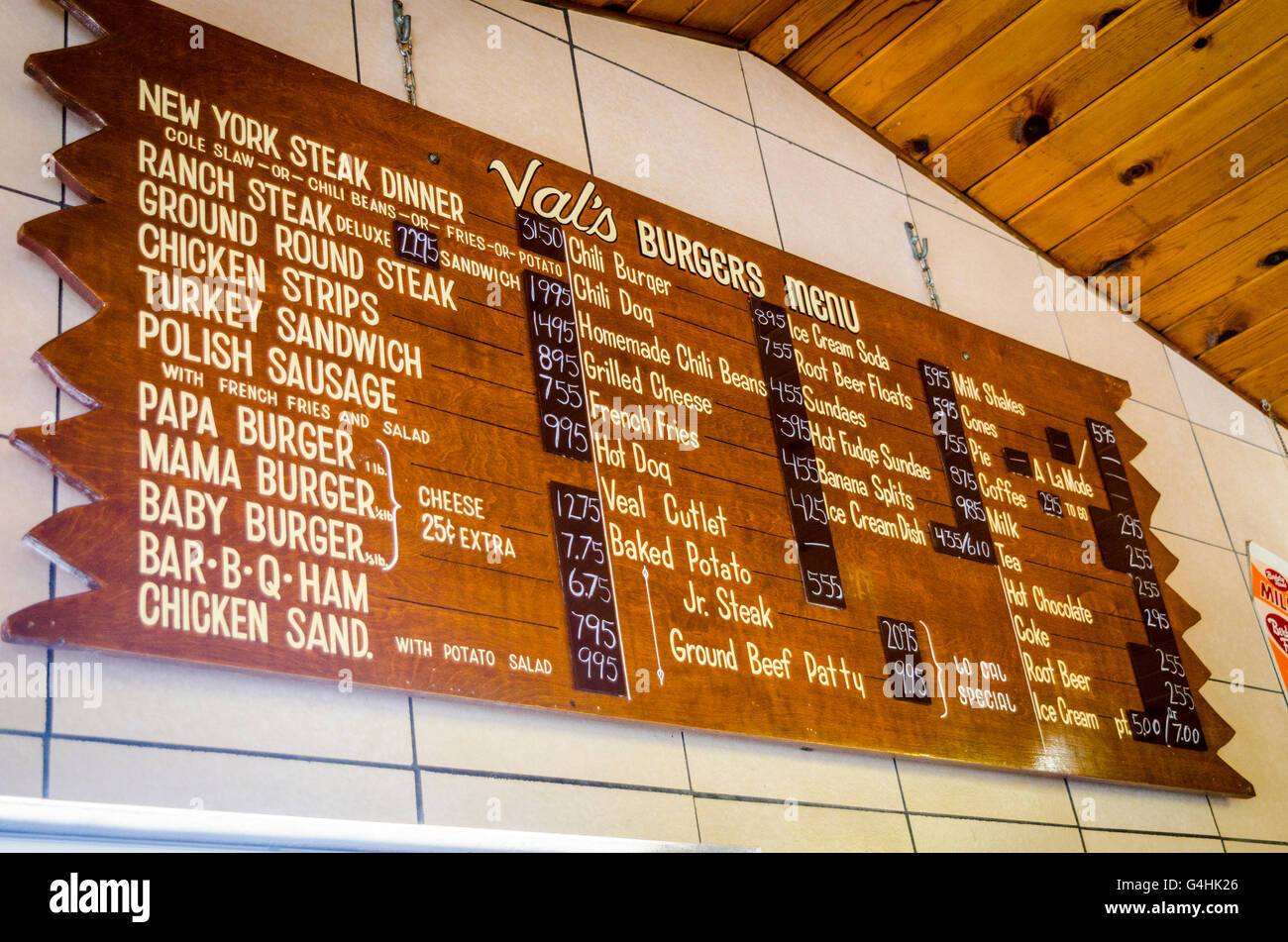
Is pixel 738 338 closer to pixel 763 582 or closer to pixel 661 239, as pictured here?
pixel 661 239

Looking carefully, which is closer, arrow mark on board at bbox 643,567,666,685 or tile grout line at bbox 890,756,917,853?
arrow mark on board at bbox 643,567,666,685

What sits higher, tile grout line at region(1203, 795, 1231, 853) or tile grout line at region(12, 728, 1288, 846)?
tile grout line at region(12, 728, 1288, 846)

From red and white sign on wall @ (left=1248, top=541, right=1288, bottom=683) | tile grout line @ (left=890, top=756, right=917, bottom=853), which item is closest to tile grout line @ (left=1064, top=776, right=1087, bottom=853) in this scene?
tile grout line @ (left=890, top=756, right=917, bottom=853)

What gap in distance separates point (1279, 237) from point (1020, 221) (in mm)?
843

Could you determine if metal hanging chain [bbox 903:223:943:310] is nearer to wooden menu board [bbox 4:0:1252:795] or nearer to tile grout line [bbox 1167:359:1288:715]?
wooden menu board [bbox 4:0:1252:795]

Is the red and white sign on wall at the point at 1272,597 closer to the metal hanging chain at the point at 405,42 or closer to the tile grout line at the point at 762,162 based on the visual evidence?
the tile grout line at the point at 762,162

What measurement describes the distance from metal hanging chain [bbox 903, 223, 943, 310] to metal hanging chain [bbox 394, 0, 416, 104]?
1685 millimetres

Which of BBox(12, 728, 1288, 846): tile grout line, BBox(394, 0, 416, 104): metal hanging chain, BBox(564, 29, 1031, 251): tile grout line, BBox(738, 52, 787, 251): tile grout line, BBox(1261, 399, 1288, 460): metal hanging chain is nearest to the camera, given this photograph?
BBox(12, 728, 1288, 846): tile grout line

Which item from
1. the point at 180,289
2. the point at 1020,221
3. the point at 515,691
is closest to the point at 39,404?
the point at 180,289

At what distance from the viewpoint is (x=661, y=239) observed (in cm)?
315

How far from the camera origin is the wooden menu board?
84.4 inches

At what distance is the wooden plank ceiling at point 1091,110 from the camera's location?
3795 mm

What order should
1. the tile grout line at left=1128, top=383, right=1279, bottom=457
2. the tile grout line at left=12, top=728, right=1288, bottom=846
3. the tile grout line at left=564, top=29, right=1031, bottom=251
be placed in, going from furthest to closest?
the tile grout line at left=1128, top=383, right=1279, bottom=457 → the tile grout line at left=564, top=29, right=1031, bottom=251 → the tile grout line at left=12, top=728, right=1288, bottom=846

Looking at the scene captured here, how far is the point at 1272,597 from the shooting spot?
4.37 m
